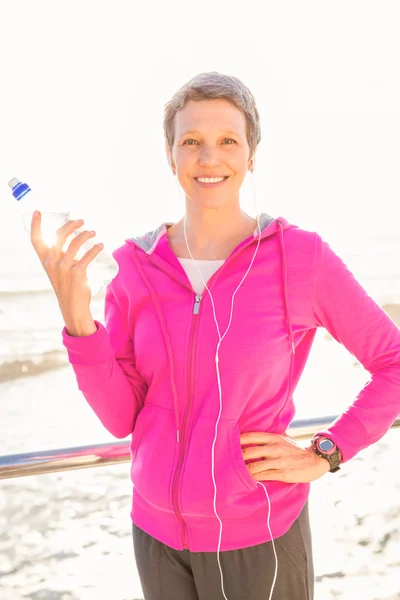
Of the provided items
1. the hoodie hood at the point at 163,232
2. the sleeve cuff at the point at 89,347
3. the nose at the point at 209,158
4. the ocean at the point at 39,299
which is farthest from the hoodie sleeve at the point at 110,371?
the ocean at the point at 39,299

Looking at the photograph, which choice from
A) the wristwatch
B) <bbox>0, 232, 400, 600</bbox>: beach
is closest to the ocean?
<bbox>0, 232, 400, 600</bbox>: beach

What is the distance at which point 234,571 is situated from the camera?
1.38 metres

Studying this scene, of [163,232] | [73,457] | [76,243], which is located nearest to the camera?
[76,243]

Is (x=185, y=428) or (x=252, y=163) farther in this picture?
(x=252, y=163)

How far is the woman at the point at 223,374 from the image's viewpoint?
1358 millimetres

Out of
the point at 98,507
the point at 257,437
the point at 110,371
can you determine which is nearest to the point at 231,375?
the point at 257,437

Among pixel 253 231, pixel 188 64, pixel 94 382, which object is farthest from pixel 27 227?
pixel 188 64

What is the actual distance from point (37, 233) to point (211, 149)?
0.42m

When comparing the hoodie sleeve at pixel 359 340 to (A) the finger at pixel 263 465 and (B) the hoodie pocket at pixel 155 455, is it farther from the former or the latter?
(B) the hoodie pocket at pixel 155 455

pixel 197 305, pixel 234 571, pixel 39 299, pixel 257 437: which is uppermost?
pixel 197 305

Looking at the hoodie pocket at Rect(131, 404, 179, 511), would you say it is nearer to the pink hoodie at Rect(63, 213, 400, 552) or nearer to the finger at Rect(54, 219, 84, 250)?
the pink hoodie at Rect(63, 213, 400, 552)

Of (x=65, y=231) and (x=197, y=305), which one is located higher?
(x=65, y=231)

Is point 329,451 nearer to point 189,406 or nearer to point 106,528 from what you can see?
point 189,406

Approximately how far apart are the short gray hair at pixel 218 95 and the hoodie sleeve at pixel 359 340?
0.31 metres
